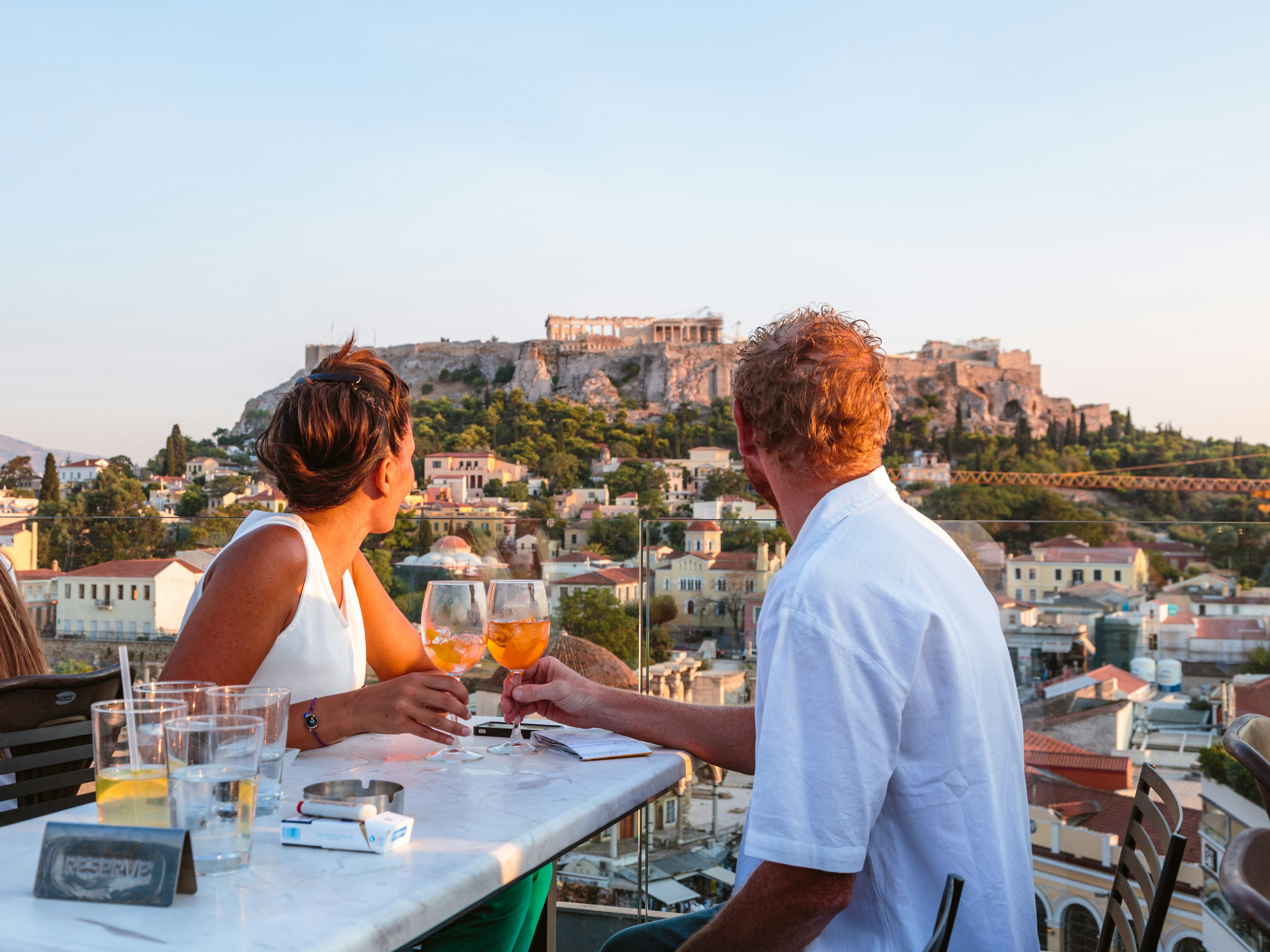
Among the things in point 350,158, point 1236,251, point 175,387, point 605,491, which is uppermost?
point 350,158

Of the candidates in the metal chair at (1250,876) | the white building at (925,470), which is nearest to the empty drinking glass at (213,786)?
the metal chair at (1250,876)

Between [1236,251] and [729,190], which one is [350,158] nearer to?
[729,190]

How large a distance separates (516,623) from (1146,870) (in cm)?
64

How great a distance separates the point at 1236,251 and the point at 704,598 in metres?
57.5

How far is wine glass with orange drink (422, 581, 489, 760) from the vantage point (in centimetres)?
107

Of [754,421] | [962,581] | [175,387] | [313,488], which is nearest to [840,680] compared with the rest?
[962,581]

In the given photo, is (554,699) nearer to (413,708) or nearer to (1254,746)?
(413,708)

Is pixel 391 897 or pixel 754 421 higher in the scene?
pixel 754 421

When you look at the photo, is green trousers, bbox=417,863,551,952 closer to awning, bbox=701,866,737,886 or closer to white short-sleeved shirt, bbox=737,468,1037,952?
white short-sleeved shirt, bbox=737,468,1037,952

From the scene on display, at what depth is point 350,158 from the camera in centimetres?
4375

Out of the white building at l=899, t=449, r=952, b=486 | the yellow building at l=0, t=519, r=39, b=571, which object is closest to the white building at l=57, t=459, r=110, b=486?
the white building at l=899, t=449, r=952, b=486

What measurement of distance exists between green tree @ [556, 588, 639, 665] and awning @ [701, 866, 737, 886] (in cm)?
45

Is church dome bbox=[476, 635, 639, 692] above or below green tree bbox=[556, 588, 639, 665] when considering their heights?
below

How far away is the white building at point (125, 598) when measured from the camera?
10.1 feet
